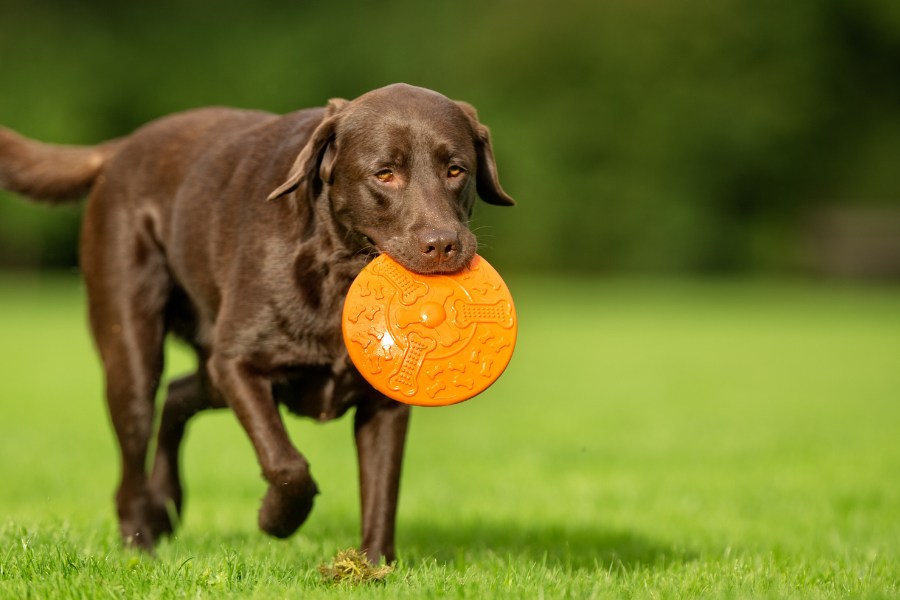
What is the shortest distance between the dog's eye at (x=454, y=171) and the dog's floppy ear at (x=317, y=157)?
1.45 feet

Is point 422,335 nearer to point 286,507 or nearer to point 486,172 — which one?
point 286,507

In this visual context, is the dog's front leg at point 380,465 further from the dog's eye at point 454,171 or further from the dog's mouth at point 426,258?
the dog's eye at point 454,171

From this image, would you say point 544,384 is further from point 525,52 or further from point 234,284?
point 525,52

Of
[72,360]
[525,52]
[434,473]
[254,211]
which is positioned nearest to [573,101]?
[525,52]

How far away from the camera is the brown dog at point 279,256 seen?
4.29m

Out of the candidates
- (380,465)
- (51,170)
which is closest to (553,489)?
(380,465)

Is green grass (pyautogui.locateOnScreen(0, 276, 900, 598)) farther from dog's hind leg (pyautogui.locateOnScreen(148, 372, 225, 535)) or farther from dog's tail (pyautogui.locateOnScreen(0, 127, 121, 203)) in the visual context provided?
dog's tail (pyautogui.locateOnScreen(0, 127, 121, 203))

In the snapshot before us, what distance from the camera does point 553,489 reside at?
6.76 metres

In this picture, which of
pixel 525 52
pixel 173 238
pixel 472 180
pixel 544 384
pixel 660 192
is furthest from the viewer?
pixel 525 52

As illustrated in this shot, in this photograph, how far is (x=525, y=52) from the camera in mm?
41906

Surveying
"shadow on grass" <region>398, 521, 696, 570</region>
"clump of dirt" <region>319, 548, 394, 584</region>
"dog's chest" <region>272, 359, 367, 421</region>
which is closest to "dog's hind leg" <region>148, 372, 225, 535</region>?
"dog's chest" <region>272, 359, 367, 421</region>

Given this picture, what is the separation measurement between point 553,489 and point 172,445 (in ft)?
7.16

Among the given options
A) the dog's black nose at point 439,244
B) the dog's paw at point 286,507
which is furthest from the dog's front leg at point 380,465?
the dog's black nose at point 439,244

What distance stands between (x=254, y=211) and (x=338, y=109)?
529mm
